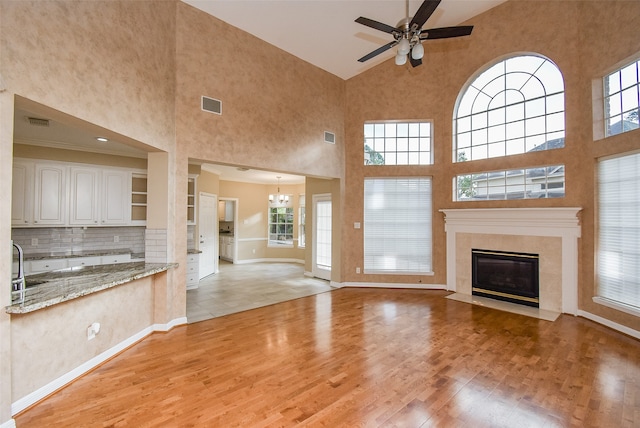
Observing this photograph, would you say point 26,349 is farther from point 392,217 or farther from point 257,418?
point 392,217

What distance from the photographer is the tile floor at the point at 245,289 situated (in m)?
4.68

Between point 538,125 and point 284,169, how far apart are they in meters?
4.39

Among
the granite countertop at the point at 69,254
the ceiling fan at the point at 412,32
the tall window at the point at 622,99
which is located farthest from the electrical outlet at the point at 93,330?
the tall window at the point at 622,99

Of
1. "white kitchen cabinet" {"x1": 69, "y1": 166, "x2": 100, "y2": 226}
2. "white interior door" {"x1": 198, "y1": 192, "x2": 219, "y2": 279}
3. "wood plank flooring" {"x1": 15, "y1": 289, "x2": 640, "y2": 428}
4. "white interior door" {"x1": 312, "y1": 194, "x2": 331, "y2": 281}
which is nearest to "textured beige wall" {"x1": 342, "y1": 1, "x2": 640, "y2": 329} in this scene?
"white interior door" {"x1": 312, "y1": 194, "x2": 331, "y2": 281}

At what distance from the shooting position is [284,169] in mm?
5145

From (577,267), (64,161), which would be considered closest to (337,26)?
(64,161)

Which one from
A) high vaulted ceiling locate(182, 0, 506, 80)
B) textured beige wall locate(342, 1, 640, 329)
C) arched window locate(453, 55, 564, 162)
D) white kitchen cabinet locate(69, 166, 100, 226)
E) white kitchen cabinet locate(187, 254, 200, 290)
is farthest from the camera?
white kitchen cabinet locate(187, 254, 200, 290)

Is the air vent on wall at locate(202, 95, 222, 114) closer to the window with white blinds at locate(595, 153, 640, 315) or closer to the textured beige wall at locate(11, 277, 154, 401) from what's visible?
the textured beige wall at locate(11, 277, 154, 401)

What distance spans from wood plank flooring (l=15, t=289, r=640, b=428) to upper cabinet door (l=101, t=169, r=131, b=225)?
103 inches

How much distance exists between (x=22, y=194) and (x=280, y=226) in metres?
6.49

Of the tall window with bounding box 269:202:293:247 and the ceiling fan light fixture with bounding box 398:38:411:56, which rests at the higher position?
the ceiling fan light fixture with bounding box 398:38:411:56

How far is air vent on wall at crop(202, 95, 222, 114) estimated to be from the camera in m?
4.11

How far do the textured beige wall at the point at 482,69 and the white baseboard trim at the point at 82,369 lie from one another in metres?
3.71

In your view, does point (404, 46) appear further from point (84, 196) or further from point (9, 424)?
point (84, 196)
